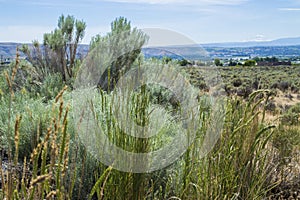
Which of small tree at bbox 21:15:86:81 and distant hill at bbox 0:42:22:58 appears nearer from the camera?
distant hill at bbox 0:42:22:58

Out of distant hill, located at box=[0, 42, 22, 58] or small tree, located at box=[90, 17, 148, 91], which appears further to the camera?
small tree, located at box=[90, 17, 148, 91]

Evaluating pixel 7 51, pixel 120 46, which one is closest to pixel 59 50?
pixel 120 46

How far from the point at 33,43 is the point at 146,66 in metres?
2.88

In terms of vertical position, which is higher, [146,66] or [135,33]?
[135,33]

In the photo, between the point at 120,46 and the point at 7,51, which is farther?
the point at 120,46

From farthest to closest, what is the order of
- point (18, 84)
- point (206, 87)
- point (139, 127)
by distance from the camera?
1. point (18, 84)
2. point (206, 87)
3. point (139, 127)

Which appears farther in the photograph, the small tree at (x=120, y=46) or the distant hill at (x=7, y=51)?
the small tree at (x=120, y=46)

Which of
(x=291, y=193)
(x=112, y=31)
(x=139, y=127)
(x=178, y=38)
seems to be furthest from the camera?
(x=112, y=31)

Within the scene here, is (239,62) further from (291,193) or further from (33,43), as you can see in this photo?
(291,193)

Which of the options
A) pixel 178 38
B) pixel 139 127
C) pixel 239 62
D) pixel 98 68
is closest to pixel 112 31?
pixel 98 68

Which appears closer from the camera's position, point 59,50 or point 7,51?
point 7,51

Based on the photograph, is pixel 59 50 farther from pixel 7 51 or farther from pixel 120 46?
pixel 7 51

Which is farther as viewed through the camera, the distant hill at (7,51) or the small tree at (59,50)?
the small tree at (59,50)

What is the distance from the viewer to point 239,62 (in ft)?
168
